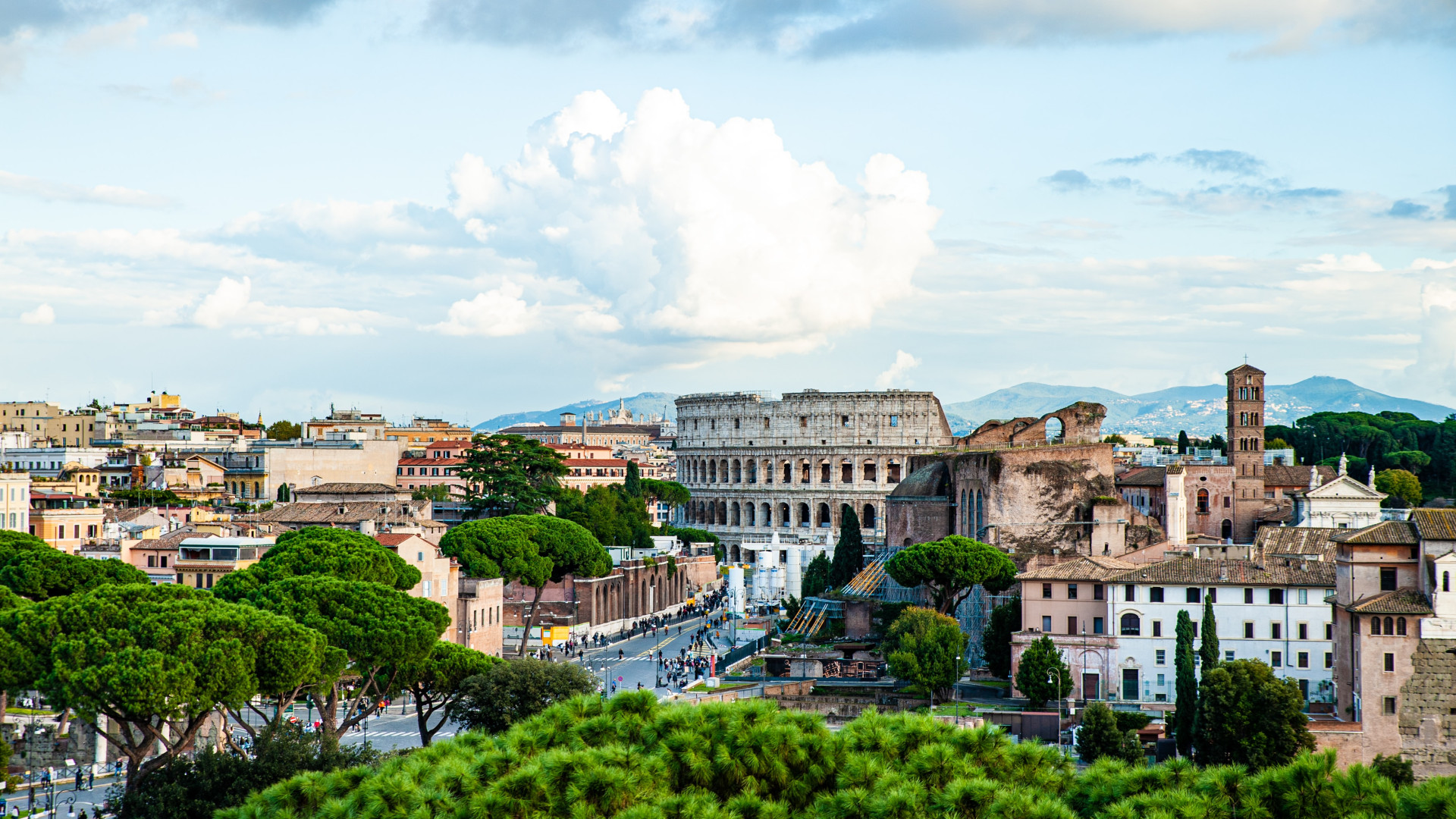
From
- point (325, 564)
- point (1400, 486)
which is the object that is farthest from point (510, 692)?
point (1400, 486)

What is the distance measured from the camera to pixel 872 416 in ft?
379

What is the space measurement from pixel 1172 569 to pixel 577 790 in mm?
28639

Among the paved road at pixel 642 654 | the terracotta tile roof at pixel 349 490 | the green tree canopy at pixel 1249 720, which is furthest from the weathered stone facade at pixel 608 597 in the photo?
the green tree canopy at pixel 1249 720

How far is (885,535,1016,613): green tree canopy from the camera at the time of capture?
52.7 m

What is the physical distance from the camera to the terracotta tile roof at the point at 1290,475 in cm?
7762

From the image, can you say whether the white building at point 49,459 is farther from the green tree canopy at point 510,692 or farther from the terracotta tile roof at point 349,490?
the green tree canopy at point 510,692

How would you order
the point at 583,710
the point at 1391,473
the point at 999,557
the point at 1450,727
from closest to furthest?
the point at 583,710 → the point at 1450,727 → the point at 999,557 → the point at 1391,473

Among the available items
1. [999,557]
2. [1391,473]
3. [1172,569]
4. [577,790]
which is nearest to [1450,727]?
[1172,569]

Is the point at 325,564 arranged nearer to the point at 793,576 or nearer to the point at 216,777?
the point at 216,777

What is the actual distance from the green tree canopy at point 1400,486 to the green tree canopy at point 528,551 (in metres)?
40.6

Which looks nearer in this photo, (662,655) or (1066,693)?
(1066,693)

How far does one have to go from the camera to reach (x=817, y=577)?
68.6 m

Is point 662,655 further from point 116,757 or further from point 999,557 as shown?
point 116,757

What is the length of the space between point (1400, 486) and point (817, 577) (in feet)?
107
